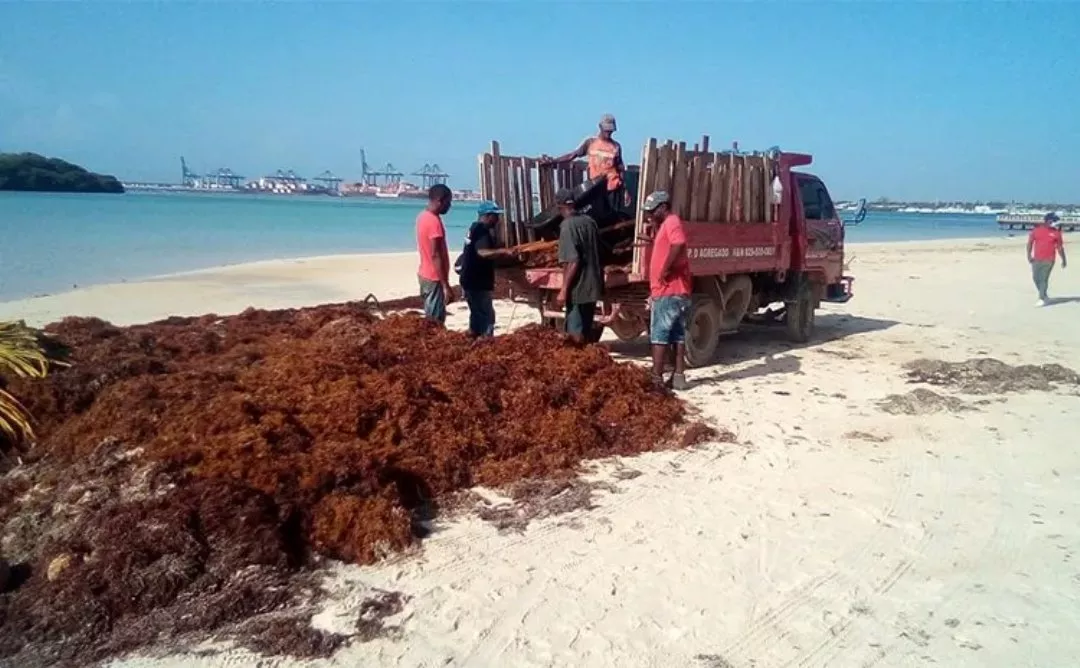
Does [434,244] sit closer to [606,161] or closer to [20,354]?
[606,161]

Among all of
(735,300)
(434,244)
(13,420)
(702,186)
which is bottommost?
(13,420)

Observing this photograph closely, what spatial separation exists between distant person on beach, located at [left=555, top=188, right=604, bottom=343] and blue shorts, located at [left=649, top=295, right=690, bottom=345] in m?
0.63

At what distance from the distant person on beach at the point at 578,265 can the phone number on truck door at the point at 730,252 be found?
4.15 ft

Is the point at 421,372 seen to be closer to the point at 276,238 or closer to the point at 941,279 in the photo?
the point at 941,279

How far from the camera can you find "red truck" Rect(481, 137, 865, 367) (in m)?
8.27

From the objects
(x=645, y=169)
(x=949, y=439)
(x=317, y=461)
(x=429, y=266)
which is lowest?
(x=949, y=439)

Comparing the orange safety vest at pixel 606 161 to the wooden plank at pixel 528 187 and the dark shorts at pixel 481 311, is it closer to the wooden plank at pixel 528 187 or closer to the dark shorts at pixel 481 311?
the wooden plank at pixel 528 187

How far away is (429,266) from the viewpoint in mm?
7711

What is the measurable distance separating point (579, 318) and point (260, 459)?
400 cm

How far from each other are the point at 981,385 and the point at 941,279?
15008 millimetres

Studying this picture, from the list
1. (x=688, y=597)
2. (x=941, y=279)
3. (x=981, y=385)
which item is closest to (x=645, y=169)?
(x=981, y=385)

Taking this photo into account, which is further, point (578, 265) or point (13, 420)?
point (578, 265)

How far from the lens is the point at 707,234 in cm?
864

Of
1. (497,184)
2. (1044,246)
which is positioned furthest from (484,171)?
(1044,246)
